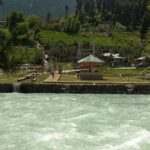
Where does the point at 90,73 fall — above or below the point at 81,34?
below

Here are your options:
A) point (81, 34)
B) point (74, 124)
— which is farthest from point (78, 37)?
point (74, 124)

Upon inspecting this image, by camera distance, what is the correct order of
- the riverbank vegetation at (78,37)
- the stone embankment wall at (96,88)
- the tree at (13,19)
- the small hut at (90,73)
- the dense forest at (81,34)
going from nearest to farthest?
the stone embankment wall at (96,88) < the small hut at (90,73) < the riverbank vegetation at (78,37) < the dense forest at (81,34) < the tree at (13,19)

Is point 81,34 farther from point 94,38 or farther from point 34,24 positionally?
point 34,24

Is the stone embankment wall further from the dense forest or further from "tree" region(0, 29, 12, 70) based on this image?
the dense forest

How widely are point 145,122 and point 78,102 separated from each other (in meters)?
11.3

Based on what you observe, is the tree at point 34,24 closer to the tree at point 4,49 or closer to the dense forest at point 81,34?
the dense forest at point 81,34

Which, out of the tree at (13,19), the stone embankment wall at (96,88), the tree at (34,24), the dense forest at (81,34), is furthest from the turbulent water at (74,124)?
the tree at (13,19)

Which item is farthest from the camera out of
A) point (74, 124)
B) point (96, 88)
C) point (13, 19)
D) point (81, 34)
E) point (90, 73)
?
point (81, 34)

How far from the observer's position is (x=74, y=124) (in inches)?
1020

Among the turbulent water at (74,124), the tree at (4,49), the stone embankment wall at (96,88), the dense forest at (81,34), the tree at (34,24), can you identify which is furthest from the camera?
the tree at (34,24)

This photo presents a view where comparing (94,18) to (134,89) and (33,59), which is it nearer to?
(33,59)

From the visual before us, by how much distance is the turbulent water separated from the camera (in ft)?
69.0

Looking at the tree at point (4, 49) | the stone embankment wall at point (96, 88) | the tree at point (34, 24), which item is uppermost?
the tree at point (34, 24)

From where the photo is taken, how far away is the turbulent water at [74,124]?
828 inches
